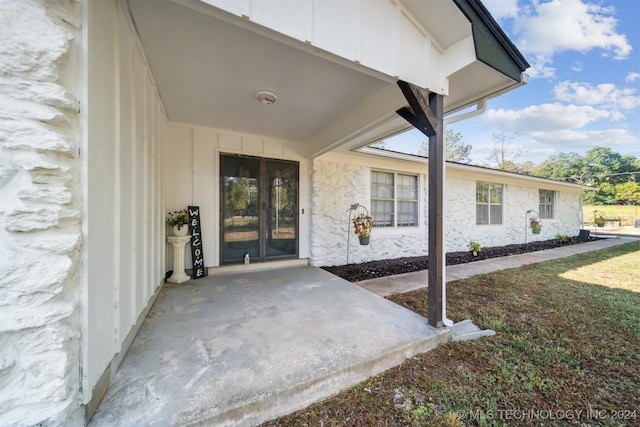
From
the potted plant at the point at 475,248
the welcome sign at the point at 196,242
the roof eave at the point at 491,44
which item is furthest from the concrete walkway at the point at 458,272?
the roof eave at the point at 491,44

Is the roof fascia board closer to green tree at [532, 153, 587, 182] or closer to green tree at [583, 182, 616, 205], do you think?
green tree at [583, 182, 616, 205]

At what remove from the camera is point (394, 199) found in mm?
6055

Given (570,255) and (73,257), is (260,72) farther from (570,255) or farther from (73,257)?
(570,255)

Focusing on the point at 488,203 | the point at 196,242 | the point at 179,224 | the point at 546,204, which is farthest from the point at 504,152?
the point at 179,224

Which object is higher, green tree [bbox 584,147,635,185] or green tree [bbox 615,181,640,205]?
green tree [bbox 584,147,635,185]

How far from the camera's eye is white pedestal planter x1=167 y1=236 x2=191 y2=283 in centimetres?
361

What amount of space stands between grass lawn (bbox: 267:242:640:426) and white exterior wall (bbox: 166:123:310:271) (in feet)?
11.0

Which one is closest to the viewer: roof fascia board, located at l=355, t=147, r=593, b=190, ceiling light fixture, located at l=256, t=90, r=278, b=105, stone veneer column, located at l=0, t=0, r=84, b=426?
stone veneer column, located at l=0, t=0, r=84, b=426

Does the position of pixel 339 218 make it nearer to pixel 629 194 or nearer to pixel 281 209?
pixel 281 209

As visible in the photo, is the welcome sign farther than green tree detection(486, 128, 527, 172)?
No

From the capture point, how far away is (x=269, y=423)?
1410 millimetres

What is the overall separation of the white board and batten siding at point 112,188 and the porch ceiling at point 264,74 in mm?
285

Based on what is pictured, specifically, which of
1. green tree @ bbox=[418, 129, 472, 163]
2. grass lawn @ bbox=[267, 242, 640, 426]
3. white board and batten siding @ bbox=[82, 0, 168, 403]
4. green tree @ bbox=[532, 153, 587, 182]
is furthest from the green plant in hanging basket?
green tree @ bbox=[532, 153, 587, 182]

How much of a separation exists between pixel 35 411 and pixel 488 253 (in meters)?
8.39
